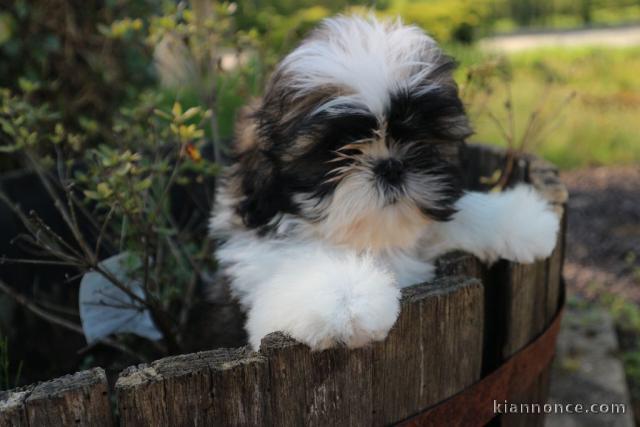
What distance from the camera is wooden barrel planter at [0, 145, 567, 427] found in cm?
145

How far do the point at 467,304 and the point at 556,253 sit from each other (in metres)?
0.69

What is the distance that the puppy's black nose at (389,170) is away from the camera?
1.89 m

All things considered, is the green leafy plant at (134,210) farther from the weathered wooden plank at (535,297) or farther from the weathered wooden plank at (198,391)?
the weathered wooden plank at (535,297)

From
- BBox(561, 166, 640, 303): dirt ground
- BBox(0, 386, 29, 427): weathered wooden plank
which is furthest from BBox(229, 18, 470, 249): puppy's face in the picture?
BBox(561, 166, 640, 303): dirt ground

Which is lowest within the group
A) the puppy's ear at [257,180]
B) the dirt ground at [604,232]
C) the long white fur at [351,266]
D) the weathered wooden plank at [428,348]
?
the dirt ground at [604,232]

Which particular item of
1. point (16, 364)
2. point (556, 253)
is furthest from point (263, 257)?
point (16, 364)

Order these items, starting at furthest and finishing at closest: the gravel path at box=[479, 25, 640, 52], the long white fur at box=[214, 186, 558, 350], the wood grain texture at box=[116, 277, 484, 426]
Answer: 1. the gravel path at box=[479, 25, 640, 52]
2. the long white fur at box=[214, 186, 558, 350]
3. the wood grain texture at box=[116, 277, 484, 426]

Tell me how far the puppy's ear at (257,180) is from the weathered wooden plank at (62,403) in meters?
0.77

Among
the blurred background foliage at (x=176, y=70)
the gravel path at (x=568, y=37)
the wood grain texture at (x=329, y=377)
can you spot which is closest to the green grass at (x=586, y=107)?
the blurred background foliage at (x=176, y=70)

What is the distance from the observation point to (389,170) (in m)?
1.89

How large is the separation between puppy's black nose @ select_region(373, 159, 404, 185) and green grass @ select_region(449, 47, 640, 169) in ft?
9.62

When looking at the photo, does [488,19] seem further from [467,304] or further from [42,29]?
[467,304]

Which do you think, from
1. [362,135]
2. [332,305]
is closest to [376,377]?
[332,305]

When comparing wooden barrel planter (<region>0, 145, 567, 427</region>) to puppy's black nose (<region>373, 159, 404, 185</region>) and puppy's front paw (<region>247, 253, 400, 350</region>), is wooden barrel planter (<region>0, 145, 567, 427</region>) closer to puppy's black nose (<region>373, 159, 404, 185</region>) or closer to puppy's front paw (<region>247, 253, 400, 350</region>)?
puppy's front paw (<region>247, 253, 400, 350</region>)
